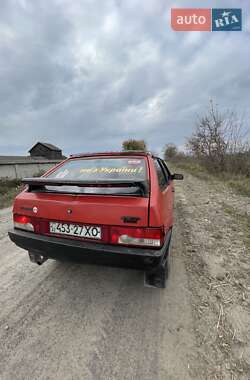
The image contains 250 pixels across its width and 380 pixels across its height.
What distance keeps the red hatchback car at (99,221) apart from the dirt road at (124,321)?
37 centimetres

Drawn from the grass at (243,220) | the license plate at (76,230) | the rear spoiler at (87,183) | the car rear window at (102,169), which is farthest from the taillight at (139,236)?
the grass at (243,220)

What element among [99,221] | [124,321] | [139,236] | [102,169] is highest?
[102,169]

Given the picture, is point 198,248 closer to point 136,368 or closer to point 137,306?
point 137,306

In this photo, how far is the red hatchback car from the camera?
5.71 feet

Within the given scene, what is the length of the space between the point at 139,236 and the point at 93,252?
46cm

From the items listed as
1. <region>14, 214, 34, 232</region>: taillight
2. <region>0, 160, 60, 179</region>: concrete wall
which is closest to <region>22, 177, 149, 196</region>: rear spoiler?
<region>14, 214, 34, 232</region>: taillight

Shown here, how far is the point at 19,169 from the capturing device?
14.5 meters

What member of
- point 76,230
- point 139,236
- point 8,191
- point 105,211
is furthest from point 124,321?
point 8,191

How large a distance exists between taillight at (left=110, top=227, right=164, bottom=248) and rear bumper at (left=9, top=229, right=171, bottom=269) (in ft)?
0.19

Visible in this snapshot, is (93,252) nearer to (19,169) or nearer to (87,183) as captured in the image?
(87,183)

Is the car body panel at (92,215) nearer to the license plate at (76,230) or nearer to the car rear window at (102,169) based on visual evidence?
the license plate at (76,230)

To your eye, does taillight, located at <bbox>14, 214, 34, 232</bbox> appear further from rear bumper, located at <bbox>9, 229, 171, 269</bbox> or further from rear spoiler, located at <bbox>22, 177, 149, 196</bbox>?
rear spoiler, located at <bbox>22, 177, 149, 196</bbox>

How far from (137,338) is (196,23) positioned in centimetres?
716

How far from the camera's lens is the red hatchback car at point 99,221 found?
174 cm
